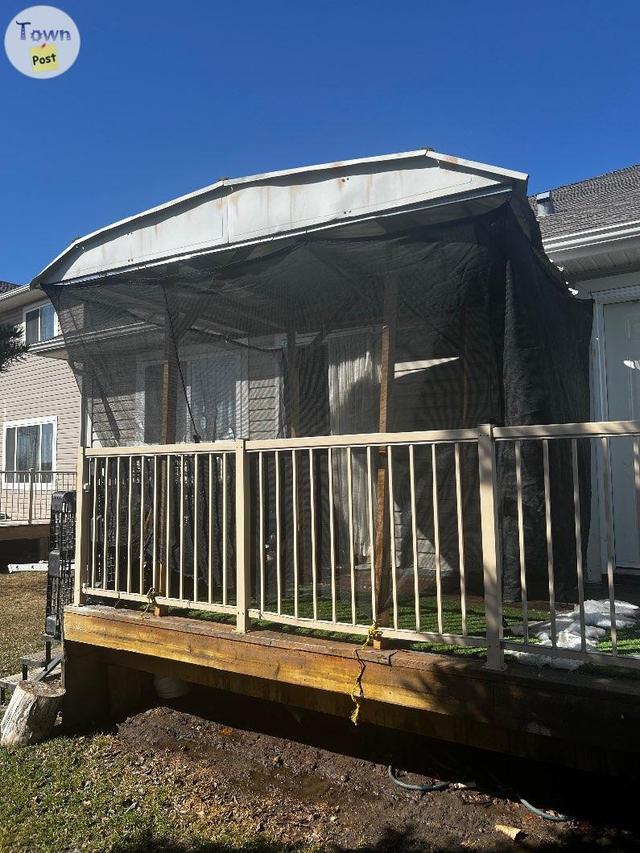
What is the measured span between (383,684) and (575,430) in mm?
1308

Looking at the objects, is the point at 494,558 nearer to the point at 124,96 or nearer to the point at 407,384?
the point at 407,384

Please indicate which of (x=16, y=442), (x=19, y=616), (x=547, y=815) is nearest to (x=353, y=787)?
(x=547, y=815)

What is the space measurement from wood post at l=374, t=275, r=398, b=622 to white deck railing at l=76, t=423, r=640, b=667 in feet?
0.05

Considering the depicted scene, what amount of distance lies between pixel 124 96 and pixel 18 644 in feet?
20.4

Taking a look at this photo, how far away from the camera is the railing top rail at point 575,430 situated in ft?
6.77

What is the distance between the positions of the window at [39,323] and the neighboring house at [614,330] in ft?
34.0

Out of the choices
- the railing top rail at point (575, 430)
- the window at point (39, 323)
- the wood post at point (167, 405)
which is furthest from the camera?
the window at point (39, 323)

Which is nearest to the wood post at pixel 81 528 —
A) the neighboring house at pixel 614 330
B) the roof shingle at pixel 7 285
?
the neighboring house at pixel 614 330

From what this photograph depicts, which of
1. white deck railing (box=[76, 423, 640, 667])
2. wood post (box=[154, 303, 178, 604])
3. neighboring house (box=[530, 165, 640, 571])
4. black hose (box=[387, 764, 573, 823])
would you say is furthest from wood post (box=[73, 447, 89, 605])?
neighboring house (box=[530, 165, 640, 571])

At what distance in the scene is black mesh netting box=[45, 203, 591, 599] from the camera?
3018 mm

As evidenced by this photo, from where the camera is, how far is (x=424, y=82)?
8.57 m

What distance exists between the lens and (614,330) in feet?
16.8

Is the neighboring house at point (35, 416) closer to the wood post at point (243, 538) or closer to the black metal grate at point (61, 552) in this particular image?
the black metal grate at point (61, 552)

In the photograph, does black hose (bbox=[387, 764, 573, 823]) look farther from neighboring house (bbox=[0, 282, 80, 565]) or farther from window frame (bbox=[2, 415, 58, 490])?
window frame (bbox=[2, 415, 58, 490])
